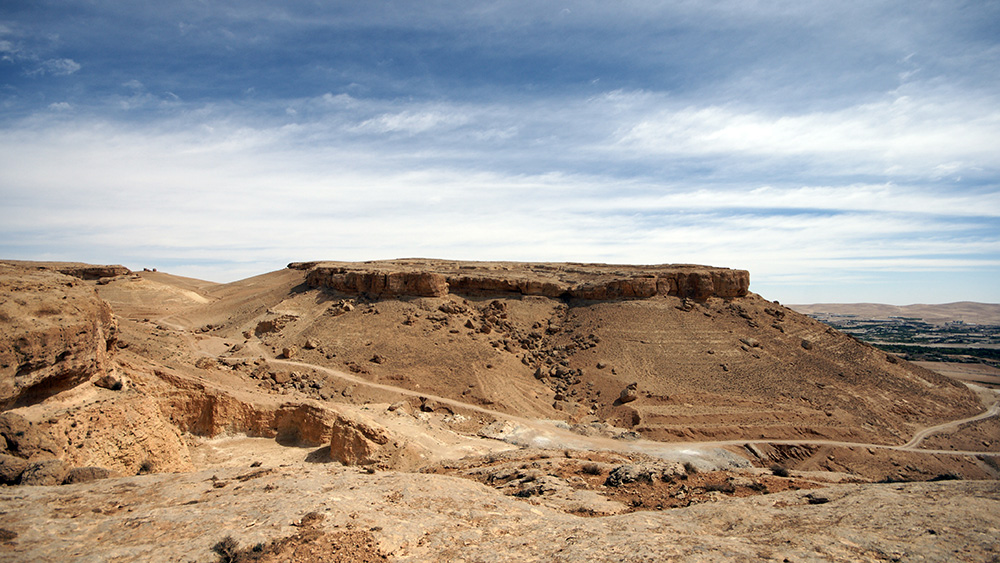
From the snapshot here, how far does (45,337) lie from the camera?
10539 mm

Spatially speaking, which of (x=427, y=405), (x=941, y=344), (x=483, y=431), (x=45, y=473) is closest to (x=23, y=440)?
(x=45, y=473)

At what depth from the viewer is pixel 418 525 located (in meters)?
8.19

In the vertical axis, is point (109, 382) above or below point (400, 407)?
above

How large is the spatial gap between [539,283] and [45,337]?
102ft

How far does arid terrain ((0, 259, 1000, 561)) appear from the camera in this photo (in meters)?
7.38

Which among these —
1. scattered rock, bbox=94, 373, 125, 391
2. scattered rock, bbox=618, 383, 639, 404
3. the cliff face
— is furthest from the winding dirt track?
scattered rock, bbox=94, 373, 125, 391

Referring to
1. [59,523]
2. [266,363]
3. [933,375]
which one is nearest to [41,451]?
[59,523]

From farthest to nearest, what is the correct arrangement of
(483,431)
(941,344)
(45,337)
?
(941,344) < (483,431) < (45,337)

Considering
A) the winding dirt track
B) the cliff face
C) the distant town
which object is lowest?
the winding dirt track

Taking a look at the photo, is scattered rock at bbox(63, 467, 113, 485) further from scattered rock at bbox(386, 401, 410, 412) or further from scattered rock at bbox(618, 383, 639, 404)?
scattered rock at bbox(618, 383, 639, 404)

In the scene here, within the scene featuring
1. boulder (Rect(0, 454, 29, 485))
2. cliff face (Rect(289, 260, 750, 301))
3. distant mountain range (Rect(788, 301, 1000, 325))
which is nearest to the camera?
boulder (Rect(0, 454, 29, 485))

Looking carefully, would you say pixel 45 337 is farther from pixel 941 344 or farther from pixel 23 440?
pixel 941 344

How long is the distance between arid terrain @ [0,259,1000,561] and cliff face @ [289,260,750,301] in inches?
7.3

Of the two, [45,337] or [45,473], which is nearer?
[45,473]
